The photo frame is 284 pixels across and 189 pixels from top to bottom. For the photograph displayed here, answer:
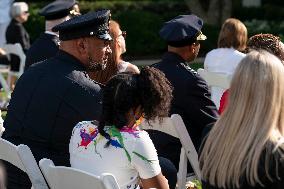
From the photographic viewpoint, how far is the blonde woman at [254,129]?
3.56 m

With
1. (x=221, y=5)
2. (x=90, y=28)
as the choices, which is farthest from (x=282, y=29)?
(x=90, y=28)

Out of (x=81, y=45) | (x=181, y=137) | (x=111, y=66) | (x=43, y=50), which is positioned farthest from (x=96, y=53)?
(x=43, y=50)

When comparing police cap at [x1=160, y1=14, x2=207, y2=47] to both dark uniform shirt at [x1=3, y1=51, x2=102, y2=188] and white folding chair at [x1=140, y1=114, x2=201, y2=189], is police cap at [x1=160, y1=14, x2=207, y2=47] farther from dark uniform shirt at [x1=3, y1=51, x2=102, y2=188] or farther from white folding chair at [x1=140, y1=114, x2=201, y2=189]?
dark uniform shirt at [x1=3, y1=51, x2=102, y2=188]

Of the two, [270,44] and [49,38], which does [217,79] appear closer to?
[270,44]

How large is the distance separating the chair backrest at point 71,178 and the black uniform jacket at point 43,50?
12.4ft

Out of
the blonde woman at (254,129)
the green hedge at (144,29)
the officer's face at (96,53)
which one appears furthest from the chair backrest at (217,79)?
the green hedge at (144,29)

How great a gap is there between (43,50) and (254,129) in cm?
458

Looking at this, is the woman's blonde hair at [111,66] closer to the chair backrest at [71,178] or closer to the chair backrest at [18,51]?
the chair backrest at [71,178]

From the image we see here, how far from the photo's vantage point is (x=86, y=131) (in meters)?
4.36

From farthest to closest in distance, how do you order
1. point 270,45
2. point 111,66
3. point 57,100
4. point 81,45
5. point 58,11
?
point 58,11, point 111,66, point 270,45, point 81,45, point 57,100

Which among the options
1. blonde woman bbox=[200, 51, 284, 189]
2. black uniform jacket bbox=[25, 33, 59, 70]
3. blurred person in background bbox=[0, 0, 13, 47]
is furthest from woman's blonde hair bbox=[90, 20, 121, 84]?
blurred person in background bbox=[0, 0, 13, 47]

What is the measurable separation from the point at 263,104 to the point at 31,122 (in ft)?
5.47

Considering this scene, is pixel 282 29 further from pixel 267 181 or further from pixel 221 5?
pixel 267 181

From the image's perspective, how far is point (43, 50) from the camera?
793 centimetres
